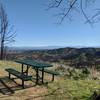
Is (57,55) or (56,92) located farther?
(57,55)

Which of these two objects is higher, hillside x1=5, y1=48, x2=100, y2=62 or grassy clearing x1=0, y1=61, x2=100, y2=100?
grassy clearing x1=0, y1=61, x2=100, y2=100

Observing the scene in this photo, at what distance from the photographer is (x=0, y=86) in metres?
8.94

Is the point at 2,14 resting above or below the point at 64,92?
above

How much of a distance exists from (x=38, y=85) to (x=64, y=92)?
135cm

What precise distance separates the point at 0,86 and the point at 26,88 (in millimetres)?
1004

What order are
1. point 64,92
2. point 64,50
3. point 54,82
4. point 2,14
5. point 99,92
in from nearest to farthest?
1. point 99,92
2. point 64,92
3. point 54,82
4. point 2,14
5. point 64,50

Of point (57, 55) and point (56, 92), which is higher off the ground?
point (56, 92)

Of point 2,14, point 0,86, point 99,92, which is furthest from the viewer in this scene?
point 2,14

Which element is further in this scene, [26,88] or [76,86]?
[76,86]

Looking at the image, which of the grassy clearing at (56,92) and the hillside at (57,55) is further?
the hillside at (57,55)

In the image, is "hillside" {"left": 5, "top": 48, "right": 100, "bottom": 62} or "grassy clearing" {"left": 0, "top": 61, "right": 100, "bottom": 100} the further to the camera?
"hillside" {"left": 5, "top": 48, "right": 100, "bottom": 62}

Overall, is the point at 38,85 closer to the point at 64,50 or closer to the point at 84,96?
the point at 84,96

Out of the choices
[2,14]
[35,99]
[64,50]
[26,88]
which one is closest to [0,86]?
[26,88]

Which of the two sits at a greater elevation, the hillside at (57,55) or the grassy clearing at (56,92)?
the grassy clearing at (56,92)
